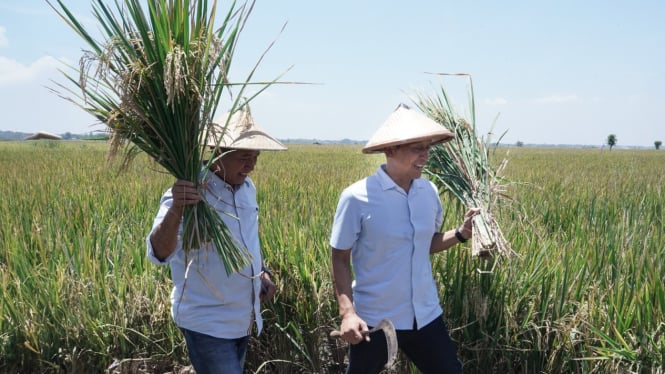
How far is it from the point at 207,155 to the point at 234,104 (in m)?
0.30

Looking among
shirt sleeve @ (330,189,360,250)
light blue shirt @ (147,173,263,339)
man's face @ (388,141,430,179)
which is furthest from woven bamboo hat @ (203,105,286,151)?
man's face @ (388,141,430,179)

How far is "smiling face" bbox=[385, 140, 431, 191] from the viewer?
1896 mm

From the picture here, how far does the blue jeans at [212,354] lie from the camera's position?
179 centimetres

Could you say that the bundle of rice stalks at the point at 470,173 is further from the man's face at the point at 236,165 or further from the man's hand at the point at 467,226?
→ the man's face at the point at 236,165

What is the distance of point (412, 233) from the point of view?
1900mm

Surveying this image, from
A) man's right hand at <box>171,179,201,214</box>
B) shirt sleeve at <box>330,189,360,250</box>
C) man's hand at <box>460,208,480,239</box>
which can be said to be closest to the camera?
man's right hand at <box>171,179,201,214</box>

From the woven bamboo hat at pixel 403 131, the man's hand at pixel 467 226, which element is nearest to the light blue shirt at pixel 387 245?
the woven bamboo hat at pixel 403 131

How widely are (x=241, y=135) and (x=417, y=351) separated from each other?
3.29 feet

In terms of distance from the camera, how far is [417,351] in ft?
6.27

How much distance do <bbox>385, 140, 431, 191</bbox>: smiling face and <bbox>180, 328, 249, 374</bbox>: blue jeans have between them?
84 centimetres

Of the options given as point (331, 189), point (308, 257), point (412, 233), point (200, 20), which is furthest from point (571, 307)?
point (331, 189)

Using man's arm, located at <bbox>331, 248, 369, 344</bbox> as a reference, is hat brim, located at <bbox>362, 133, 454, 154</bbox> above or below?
above

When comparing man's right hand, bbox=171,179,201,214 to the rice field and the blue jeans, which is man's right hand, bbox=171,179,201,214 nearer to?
the blue jeans

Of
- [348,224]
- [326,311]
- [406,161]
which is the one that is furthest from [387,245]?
[326,311]
